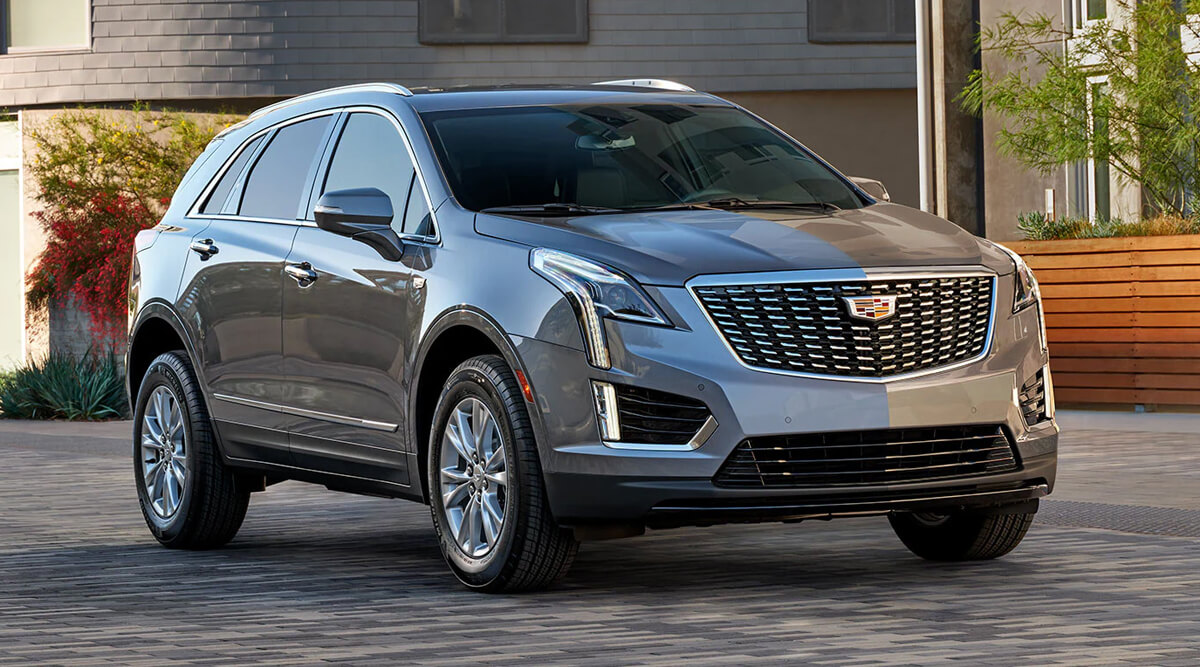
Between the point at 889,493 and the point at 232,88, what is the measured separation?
19.8 meters

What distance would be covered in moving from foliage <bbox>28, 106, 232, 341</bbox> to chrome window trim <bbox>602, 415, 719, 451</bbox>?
18148 mm

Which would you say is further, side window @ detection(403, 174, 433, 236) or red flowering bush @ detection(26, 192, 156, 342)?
red flowering bush @ detection(26, 192, 156, 342)

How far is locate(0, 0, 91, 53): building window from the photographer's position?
26.4 meters

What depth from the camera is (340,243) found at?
8508 millimetres

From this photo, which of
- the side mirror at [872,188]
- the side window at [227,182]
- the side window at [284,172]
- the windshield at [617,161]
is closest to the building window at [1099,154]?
the side mirror at [872,188]

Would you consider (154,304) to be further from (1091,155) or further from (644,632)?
(1091,155)

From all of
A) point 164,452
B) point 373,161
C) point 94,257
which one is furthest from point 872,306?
point 94,257

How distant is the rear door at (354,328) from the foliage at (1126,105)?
9.55 meters

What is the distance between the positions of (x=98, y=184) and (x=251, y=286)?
674 inches

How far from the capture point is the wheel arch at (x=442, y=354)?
7.48 metres

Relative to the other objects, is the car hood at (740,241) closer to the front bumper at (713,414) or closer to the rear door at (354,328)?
the front bumper at (713,414)

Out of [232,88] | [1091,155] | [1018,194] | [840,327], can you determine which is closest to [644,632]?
[840,327]

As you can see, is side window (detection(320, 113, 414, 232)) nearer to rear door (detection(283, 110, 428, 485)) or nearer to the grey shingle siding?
rear door (detection(283, 110, 428, 485))

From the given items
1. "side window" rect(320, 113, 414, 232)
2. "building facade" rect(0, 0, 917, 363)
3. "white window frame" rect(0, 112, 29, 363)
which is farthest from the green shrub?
"side window" rect(320, 113, 414, 232)
